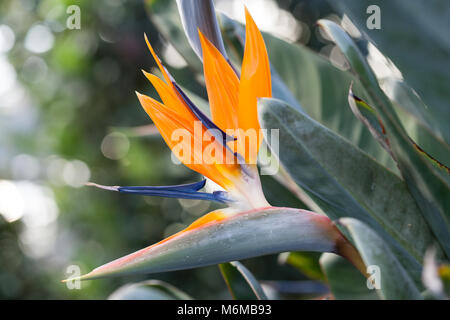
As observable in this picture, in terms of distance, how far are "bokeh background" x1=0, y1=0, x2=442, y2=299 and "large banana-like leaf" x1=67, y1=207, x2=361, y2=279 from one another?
1.03 meters

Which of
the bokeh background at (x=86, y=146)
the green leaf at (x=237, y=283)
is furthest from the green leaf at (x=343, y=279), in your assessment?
the bokeh background at (x=86, y=146)

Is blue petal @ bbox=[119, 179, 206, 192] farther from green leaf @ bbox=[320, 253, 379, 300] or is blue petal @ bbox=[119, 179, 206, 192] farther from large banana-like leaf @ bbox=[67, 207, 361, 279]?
green leaf @ bbox=[320, 253, 379, 300]

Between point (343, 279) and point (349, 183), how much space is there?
0.14 meters

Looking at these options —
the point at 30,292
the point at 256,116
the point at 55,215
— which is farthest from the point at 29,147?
the point at 256,116

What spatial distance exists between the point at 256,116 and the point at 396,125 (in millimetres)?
93

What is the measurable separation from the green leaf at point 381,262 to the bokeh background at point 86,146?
3.51 feet

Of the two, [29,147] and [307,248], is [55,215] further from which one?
[307,248]

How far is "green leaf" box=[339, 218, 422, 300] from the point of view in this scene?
249 millimetres

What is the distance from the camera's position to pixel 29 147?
57.4 inches

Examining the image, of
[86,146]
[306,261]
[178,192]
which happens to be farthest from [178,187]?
[86,146]

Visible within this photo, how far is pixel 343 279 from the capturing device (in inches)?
16.6

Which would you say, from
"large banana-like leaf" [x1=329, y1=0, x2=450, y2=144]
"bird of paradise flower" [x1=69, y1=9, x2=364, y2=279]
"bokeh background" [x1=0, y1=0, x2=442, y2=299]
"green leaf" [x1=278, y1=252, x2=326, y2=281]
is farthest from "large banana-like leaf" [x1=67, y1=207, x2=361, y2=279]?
"bokeh background" [x1=0, y1=0, x2=442, y2=299]

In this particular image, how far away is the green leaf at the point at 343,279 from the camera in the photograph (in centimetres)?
42

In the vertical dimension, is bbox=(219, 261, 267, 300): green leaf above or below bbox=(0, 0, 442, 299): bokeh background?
below
